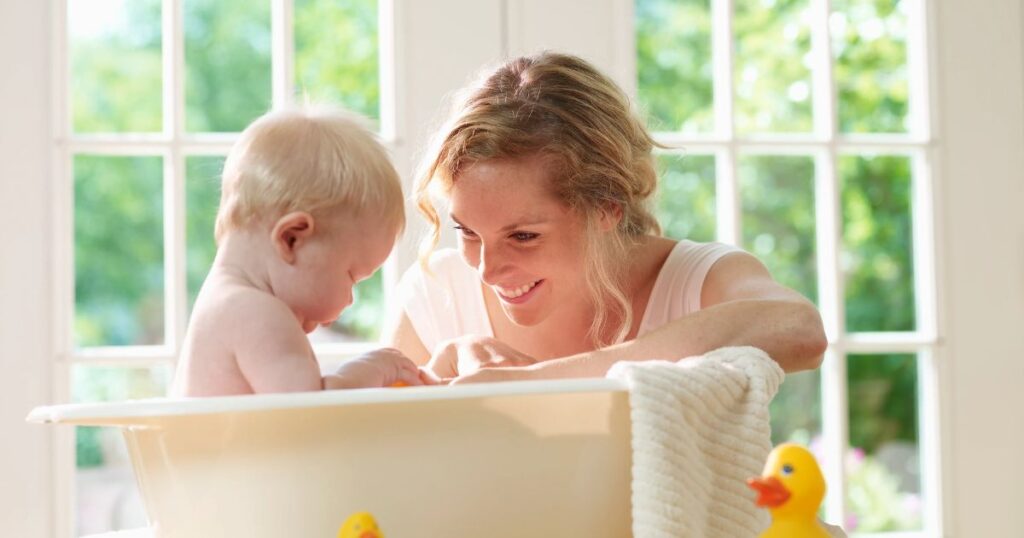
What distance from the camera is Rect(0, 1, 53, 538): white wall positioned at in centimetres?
190

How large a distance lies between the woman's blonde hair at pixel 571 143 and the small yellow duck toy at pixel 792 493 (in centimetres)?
64

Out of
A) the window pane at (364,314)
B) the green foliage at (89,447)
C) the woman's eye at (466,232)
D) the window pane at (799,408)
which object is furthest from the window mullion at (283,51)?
the green foliage at (89,447)

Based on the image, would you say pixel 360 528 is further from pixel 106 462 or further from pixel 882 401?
pixel 106 462

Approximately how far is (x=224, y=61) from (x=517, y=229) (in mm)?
7817

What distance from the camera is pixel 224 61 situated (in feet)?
28.7

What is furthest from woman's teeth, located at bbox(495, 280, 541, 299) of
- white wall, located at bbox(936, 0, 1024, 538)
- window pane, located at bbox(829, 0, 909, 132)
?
window pane, located at bbox(829, 0, 909, 132)

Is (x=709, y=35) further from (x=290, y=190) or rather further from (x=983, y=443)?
(x=290, y=190)

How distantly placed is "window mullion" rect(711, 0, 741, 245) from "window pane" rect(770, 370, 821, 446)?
517 centimetres

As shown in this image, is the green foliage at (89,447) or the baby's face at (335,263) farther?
the green foliage at (89,447)

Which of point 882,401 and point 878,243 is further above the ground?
point 878,243

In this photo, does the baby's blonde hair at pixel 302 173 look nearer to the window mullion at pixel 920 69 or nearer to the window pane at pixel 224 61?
the window mullion at pixel 920 69

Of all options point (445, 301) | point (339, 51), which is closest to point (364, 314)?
point (339, 51)

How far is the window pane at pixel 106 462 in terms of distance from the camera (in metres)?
6.91

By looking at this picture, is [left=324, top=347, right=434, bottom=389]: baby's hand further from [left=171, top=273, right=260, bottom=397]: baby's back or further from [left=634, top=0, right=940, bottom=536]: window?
[left=634, top=0, right=940, bottom=536]: window
